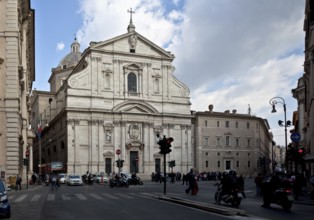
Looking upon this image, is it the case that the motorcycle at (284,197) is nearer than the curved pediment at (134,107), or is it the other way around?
the motorcycle at (284,197)

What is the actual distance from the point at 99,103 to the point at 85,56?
8.21 metres

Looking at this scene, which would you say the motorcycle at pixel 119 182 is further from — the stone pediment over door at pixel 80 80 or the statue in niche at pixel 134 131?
the stone pediment over door at pixel 80 80

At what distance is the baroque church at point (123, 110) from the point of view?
74.6 m

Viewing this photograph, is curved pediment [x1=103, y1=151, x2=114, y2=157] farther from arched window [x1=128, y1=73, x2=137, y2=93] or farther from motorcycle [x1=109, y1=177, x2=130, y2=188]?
motorcycle [x1=109, y1=177, x2=130, y2=188]

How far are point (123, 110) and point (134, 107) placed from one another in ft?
6.12

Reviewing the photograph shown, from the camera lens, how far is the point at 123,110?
77.2 meters

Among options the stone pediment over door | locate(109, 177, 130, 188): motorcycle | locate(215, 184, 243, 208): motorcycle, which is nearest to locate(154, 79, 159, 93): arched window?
the stone pediment over door

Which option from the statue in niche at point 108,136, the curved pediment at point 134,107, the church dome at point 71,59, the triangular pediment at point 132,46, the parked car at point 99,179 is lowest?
the parked car at point 99,179

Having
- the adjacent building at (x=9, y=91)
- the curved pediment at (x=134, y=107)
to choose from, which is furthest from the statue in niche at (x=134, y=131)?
the adjacent building at (x=9, y=91)

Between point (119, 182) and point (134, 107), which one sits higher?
point (134, 107)

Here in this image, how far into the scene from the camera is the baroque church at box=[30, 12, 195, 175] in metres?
74.6

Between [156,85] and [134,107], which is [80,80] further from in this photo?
[156,85]

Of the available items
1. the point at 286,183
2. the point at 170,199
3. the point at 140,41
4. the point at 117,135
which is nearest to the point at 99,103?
the point at 117,135

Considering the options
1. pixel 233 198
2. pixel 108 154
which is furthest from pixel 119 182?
pixel 108 154
